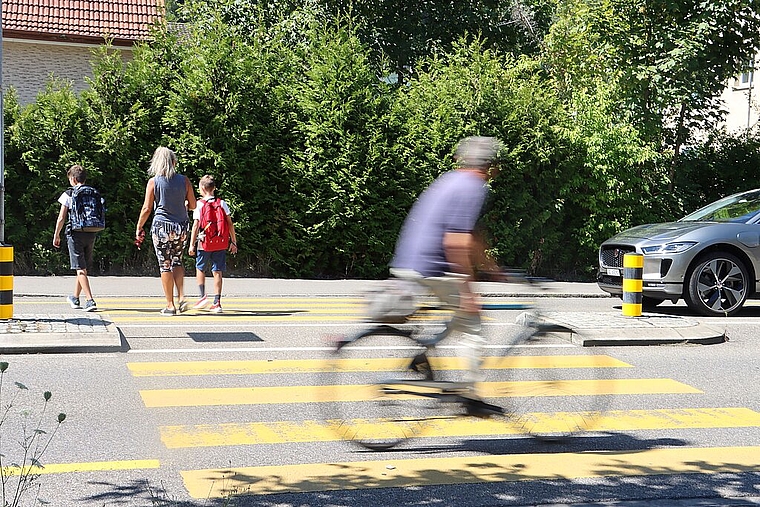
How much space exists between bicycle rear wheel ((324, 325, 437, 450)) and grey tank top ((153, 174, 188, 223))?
5.82 m

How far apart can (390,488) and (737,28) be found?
56.9 feet

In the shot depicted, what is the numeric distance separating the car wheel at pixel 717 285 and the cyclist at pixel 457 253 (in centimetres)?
729

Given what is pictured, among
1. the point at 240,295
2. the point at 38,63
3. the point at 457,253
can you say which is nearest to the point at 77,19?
the point at 38,63

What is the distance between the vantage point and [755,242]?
42.1 feet

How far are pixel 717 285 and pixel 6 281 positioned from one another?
28.6 feet

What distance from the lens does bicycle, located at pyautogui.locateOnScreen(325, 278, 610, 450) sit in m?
6.20

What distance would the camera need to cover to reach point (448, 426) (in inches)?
266

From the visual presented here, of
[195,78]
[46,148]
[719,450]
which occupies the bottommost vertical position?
[719,450]

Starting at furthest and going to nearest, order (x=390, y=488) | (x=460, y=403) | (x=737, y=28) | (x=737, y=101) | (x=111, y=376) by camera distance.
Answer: (x=737, y=101), (x=737, y=28), (x=111, y=376), (x=460, y=403), (x=390, y=488)

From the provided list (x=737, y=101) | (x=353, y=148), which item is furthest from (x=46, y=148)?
(x=737, y=101)

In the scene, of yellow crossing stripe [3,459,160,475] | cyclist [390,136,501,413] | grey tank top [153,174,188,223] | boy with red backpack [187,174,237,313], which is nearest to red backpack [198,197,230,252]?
boy with red backpack [187,174,237,313]

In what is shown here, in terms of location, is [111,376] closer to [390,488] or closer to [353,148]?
[390,488]

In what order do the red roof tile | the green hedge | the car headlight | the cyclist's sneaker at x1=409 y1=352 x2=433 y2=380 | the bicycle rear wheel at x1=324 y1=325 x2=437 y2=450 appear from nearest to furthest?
the bicycle rear wheel at x1=324 y1=325 x2=437 y2=450, the cyclist's sneaker at x1=409 y1=352 x2=433 y2=380, the car headlight, the green hedge, the red roof tile

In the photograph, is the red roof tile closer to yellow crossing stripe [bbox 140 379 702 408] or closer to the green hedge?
the green hedge
